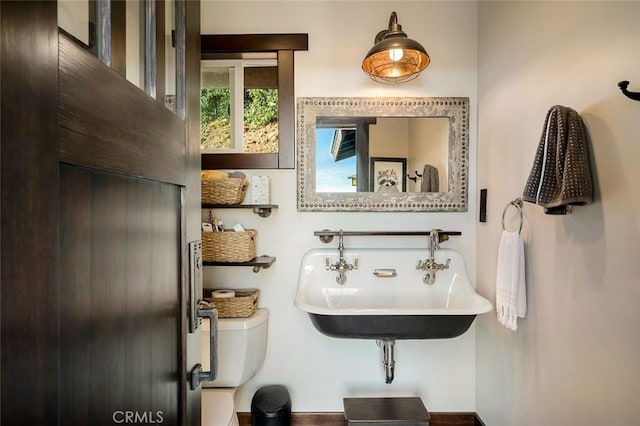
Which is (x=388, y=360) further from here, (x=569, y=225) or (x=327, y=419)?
(x=569, y=225)

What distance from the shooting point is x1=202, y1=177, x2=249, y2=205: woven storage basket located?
181cm

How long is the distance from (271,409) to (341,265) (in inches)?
30.5

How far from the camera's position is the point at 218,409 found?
4.78ft

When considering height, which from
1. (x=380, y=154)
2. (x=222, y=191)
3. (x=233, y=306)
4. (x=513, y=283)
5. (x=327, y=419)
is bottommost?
(x=327, y=419)

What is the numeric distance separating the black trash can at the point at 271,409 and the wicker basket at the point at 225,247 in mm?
714

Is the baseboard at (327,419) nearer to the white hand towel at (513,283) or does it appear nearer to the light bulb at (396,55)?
the white hand towel at (513,283)

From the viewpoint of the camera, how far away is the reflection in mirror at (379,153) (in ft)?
6.36

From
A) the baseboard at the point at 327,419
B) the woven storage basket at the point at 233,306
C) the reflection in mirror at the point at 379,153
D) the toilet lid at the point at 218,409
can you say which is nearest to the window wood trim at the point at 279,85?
the reflection in mirror at the point at 379,153

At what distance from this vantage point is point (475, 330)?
197cm

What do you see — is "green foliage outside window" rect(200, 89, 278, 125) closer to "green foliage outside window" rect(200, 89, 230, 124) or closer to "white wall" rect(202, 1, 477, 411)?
"green foliage outside window" rect(200, 89, 230, 124)

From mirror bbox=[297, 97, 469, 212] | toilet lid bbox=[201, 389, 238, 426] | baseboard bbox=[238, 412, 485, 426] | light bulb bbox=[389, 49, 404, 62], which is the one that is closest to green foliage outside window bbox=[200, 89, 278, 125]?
mirror bbox=[297, 97, 469, 212]

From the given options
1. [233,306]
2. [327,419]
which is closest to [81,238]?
[233,306]

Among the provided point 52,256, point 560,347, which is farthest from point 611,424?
point 52,256

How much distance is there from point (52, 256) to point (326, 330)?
49.7 inches
